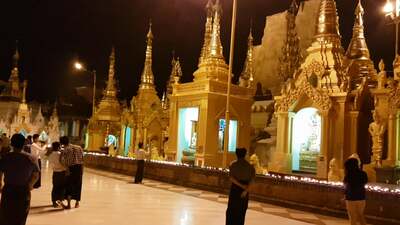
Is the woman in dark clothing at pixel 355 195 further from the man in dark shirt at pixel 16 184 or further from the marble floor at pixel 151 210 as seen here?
the man in dark shirt at pixel 16 184

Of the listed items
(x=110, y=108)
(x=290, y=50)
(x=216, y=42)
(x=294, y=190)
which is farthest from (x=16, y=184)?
(x=290, y=50)

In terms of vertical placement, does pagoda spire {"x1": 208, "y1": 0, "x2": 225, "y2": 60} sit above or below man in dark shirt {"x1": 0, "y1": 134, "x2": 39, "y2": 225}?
above

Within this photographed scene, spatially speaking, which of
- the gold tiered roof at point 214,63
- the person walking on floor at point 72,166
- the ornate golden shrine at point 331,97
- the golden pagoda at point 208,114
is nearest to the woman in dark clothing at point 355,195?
the person walking on floor at point 72,166

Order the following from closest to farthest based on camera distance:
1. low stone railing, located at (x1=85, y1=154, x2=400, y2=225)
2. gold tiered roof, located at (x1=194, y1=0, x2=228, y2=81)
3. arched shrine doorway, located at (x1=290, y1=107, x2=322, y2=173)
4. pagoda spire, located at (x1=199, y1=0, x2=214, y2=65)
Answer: low stone railing, located at (x1=85, y1=154, x2=400, y2=225) → arched shrine doorway, located at (x1=290, y1=107, x2=322, y2=173) → gold tiered roof, located at (x1=194, y1=0, x2=228, y2=81) → pagoda spire, located at (x1=199, y1=0, x2=214, y2=65)

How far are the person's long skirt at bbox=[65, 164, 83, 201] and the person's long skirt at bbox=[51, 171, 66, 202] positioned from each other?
12 centimetres

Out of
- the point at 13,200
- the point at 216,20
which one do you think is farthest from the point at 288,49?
the point at 13,200

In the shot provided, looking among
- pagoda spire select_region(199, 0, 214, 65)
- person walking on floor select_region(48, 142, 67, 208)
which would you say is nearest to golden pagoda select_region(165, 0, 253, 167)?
pagoda spire select_region(199, 0, 214, 65)

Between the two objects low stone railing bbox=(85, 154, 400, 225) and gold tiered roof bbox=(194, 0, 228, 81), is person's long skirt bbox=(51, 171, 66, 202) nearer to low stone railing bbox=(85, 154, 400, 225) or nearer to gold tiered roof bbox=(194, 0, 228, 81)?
low stone railing bbox=(85, 154, 400, 225)

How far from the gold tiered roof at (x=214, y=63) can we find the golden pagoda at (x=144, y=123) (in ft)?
29.9

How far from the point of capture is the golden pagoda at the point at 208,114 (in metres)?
21.5

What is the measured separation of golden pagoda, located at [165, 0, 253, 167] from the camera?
21.5 meters

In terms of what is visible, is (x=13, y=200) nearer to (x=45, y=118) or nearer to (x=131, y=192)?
(x=131, y=192)

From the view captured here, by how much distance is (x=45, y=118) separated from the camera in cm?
5375

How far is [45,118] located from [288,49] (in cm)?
2958
